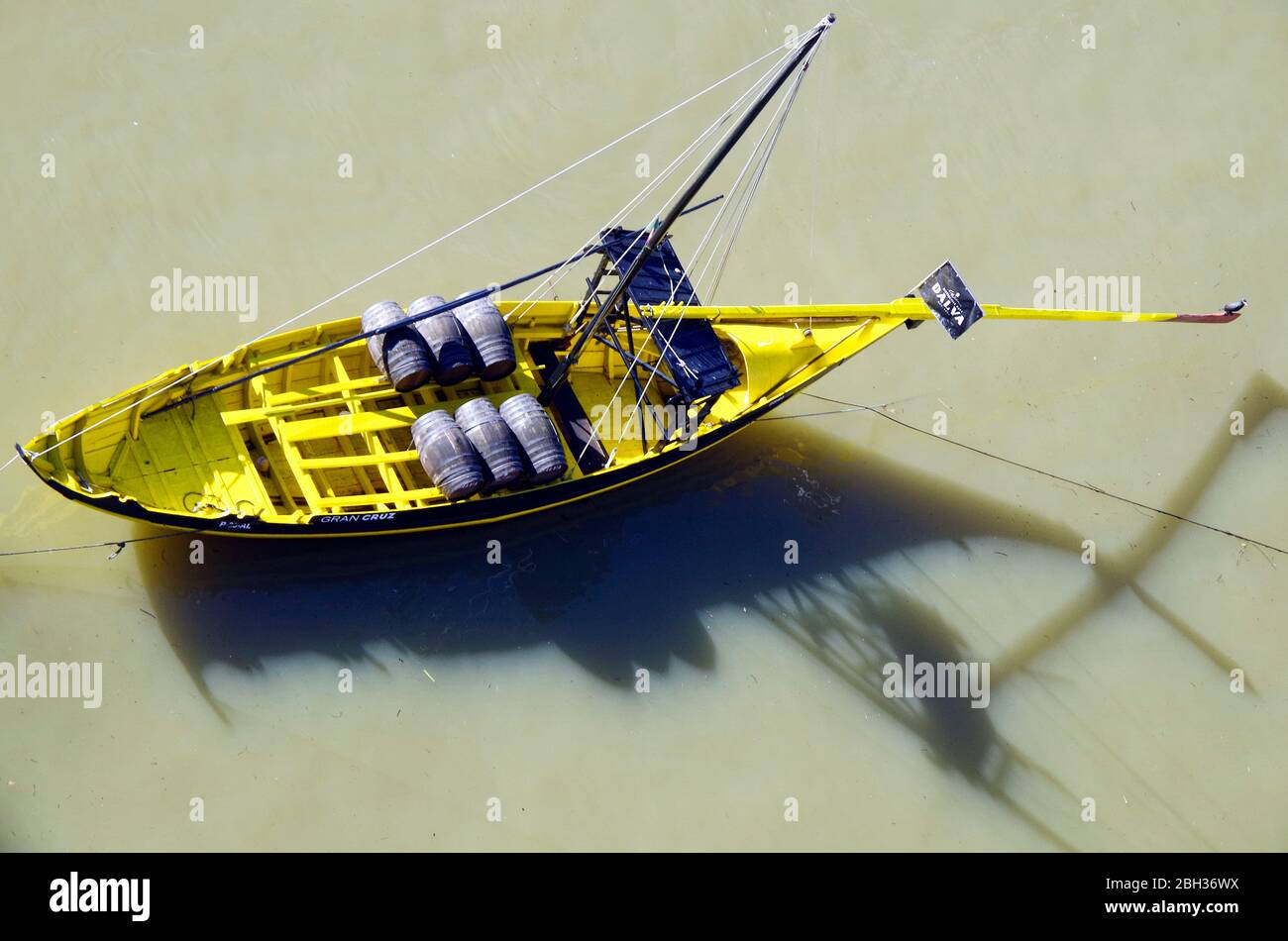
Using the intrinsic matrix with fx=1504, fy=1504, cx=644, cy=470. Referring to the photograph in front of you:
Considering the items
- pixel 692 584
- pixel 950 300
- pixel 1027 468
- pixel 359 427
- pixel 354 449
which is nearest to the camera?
pixel 950 300

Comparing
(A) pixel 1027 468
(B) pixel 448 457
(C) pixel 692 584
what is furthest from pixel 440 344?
(A) pixel 1027 468

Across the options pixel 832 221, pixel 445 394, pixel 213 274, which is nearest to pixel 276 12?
pixel 213 274

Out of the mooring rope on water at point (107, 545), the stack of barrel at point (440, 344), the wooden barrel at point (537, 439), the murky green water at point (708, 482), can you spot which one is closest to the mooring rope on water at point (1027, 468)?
the murky green water at point (708, 482)

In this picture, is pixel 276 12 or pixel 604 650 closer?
pixel 604 650

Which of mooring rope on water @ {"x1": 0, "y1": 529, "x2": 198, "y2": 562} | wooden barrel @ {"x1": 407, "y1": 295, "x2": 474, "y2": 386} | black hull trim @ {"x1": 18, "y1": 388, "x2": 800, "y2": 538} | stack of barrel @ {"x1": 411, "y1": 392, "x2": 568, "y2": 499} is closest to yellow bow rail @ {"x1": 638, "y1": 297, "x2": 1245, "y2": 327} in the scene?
black hull trim @ {"x1": 18, "y1": 388, "x2": 800, "y2": 538}

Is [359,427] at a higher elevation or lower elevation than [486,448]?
higher

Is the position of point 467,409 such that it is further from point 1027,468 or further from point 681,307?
point 1027,468

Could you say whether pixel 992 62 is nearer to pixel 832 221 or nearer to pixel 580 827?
pixel 832 221
